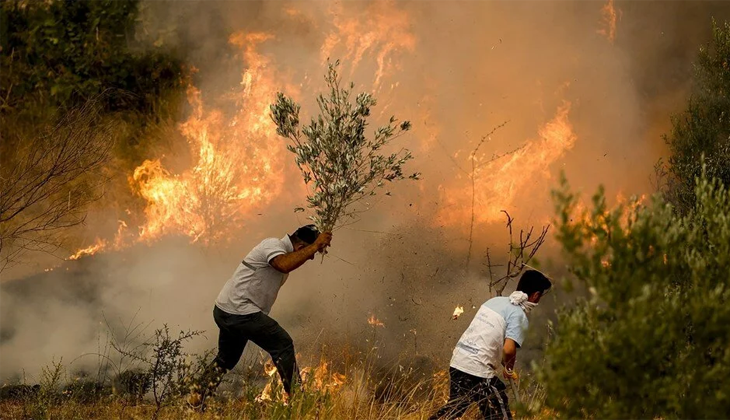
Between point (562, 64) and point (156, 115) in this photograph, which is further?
point (156, 115)

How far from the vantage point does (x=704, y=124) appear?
11.7 meters

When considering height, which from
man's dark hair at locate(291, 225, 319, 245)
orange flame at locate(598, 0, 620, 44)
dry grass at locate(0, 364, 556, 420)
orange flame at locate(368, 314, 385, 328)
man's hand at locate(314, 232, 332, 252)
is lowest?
dry grass at locate(0, 364, 556, 420)

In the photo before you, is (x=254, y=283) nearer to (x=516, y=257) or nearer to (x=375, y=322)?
(x=516, y=257)

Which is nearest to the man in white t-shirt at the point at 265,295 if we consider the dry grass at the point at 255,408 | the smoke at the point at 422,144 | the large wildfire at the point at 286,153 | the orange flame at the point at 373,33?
the dry grass at the point at 255,408

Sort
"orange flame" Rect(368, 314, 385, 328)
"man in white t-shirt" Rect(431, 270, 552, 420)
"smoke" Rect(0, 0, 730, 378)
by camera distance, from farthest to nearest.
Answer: "smoke" Rect(0, 0, 730, 378) < "orange flame" Rect(368, 314, 385, 328) < "man in white t-shirt" Rect(431, 270, 552, 420)

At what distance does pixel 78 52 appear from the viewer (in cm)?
1405

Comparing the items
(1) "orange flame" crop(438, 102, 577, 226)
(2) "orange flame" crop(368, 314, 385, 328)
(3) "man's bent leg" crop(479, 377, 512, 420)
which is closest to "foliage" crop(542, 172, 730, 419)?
(3) "man's bent leg" crop(479, 377, 512, 420)

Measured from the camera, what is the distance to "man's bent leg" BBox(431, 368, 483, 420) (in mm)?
6633

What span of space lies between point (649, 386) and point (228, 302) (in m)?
4.05

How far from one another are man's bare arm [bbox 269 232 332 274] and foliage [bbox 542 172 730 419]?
10.5 ft

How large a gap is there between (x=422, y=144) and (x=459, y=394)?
20.4ft

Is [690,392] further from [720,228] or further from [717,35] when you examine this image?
[717,35]

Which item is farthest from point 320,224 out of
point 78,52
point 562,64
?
point 78,52

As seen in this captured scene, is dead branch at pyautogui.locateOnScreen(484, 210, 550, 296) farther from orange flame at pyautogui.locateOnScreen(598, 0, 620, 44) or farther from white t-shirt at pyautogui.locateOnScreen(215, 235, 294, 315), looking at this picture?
orange flame at pyautogui.locateOnScreen(598, 0, 620, 44)
